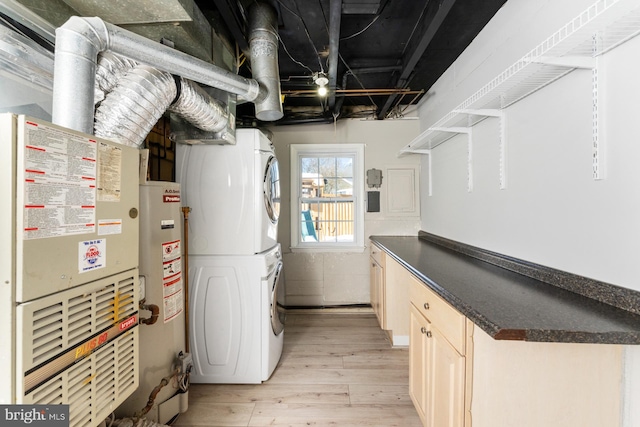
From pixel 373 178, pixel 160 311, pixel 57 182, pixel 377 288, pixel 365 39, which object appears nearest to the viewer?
pixel 57 182

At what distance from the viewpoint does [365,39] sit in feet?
6.65

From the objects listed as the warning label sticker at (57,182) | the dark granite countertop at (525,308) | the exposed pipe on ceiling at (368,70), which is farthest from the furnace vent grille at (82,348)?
the exposed pipe on ceiling at (368,70)

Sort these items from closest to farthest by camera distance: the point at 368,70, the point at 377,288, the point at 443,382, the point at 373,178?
the point at 443,382
the point at 368,70
the point at 377,288
the point at 373,178

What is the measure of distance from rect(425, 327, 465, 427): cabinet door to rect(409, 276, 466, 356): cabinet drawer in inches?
1.4

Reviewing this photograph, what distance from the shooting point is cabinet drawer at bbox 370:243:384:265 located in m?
2.55

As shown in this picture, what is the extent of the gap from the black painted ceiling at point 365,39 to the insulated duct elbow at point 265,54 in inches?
3.4

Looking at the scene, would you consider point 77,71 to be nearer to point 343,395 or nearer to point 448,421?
point 448,421

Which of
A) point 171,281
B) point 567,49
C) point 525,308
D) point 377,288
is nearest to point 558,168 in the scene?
point 567,49

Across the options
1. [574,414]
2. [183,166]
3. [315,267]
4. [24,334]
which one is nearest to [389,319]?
[315,267]

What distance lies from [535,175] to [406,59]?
1376 mm

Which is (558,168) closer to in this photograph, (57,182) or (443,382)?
(443,382)

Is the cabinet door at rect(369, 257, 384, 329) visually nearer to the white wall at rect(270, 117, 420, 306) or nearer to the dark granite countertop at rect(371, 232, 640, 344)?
the white wall at rect(270, 117, 420, 306)

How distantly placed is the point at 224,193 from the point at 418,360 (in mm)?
1602

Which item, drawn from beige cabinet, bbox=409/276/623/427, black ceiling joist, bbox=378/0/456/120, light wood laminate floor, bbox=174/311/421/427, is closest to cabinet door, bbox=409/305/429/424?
light wood laminate floor, bbox=174/311/421/427
